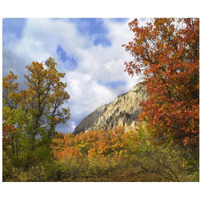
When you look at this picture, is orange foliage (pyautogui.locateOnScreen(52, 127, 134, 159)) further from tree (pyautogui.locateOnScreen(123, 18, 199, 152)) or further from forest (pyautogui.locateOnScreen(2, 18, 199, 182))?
tree (pyautogui.locateOnScreen(123, 18, 199, 152))

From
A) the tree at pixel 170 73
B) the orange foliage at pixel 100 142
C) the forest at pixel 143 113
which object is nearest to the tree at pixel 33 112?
the forest at pixel 143 113

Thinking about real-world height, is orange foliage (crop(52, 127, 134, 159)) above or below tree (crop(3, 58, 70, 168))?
below

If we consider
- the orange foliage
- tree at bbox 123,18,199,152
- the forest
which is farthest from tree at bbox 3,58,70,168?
the orange foliage

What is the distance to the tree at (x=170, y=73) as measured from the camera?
14.4 feet

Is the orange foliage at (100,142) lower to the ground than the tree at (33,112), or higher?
lower

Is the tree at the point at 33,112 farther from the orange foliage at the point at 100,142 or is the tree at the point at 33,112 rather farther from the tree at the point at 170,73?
the orange foliage at the point at 100,142

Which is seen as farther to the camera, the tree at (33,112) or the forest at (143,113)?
the tree at (33,112)

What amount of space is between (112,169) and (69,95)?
121 inches

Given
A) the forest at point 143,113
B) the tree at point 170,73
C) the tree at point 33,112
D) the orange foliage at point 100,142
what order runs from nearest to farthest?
the tree at point 170,73 → the forest at point 143,113 → the tree at point 33,112 → the orange foliage at point 100,142

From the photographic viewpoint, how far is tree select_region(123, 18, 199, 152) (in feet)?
14.4

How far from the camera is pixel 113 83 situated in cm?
Result: 612

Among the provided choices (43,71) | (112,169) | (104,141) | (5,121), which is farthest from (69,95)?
(104,141)

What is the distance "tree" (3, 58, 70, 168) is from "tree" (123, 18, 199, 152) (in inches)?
106

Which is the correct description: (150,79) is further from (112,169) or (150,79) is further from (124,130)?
(124,130)
